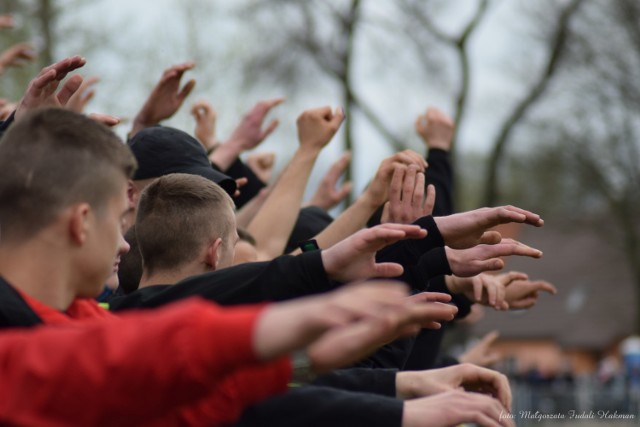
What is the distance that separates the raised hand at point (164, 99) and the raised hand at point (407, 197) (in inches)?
68.7

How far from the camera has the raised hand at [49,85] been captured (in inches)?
149

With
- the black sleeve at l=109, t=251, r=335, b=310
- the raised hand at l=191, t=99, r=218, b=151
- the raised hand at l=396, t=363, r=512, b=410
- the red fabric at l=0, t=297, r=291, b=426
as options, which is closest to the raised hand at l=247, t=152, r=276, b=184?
the raised hand at l=191, t=99, r=218, b=151

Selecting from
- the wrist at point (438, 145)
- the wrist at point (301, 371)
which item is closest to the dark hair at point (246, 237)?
the wrist at point (438, 145)

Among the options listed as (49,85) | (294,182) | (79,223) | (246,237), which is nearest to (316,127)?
(294,182)

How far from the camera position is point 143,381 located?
2074 millimetres

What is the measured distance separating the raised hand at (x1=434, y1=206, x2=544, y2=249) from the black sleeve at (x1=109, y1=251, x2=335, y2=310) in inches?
22.4

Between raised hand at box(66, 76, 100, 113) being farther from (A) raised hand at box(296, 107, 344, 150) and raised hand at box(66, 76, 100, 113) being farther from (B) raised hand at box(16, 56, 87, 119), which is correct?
(B) raised hand at box(16, 56, 87, 119)

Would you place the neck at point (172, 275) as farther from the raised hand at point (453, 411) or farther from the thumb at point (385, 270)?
the raised hand at point (453, 411)

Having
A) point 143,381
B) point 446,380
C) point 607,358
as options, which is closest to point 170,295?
point 446,380

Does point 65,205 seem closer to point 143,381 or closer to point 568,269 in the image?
point 143,381

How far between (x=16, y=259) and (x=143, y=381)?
72cm

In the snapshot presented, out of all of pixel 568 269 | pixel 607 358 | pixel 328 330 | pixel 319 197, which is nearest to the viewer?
pixel 328 330

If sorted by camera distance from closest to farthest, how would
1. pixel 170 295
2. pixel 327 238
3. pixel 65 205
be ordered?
pixel 65 205, pixel 170 295, pixel 327 238

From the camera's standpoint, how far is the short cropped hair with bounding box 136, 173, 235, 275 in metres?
3.68
